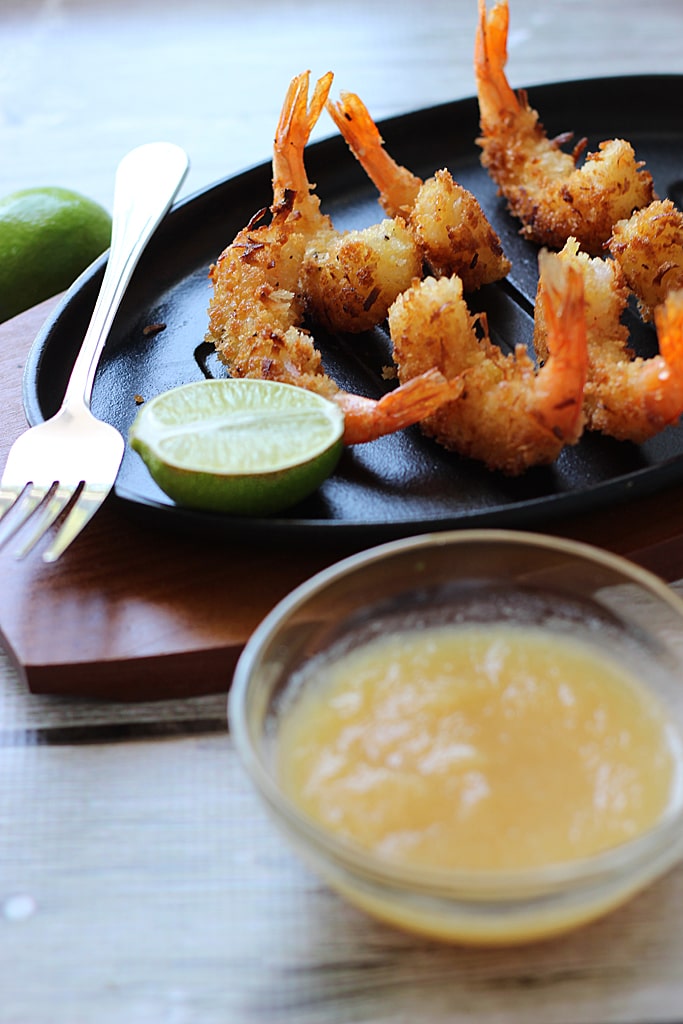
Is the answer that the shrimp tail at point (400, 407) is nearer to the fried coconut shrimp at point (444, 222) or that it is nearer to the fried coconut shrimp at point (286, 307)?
the fried coconut shrimp at point (286, 307)

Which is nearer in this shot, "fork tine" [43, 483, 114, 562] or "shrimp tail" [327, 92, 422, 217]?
"fork tine" [43, 483, 114, 562]

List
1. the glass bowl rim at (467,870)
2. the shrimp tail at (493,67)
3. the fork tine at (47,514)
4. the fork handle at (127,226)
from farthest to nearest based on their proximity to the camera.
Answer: the shrimp tail at (493,67), the fork handle at (127,226), the fork tine at (47,514), the glass bowl rim at (467,870)

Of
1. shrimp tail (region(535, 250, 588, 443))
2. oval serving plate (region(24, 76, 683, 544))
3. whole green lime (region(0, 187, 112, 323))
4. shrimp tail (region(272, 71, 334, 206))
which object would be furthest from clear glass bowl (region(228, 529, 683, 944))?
whole green lime (region(0, 187, 112, 323))

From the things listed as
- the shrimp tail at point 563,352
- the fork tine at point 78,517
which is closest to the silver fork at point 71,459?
the fork tine at point 78,517

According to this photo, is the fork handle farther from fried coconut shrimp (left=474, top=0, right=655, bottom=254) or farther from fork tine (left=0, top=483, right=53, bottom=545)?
fried coconut shrimp (left=474, top=0, right=655, bottom=254)

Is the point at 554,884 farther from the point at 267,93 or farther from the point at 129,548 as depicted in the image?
the point at 267,93

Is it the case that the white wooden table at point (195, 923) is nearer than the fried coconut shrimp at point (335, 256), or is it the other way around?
the white wooden table at point (195, 923)
